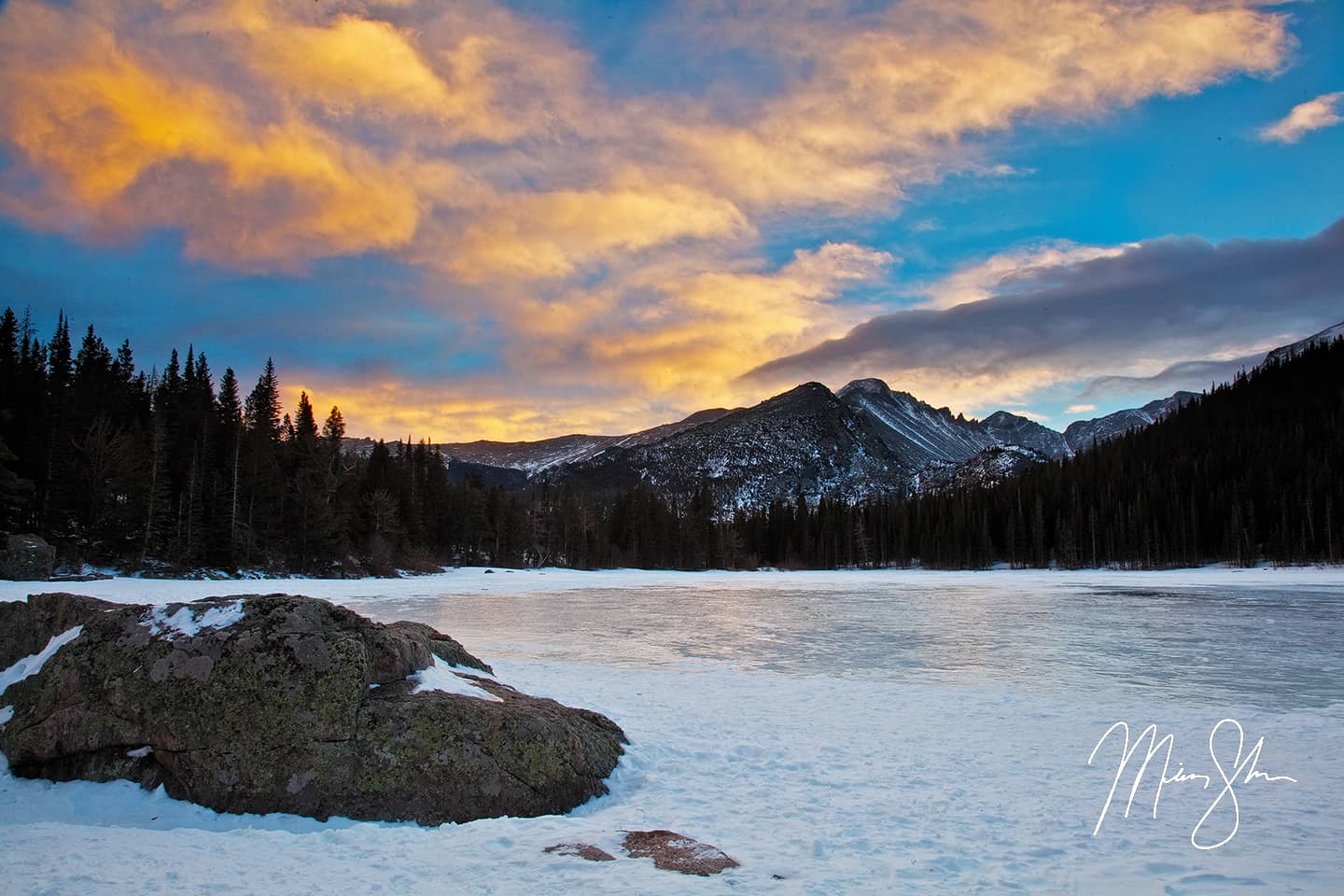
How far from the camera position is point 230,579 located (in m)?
50.7

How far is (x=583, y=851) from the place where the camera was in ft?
19.3

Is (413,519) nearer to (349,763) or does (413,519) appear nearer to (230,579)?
(230,579)

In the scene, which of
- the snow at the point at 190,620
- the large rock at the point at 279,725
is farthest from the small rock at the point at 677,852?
the snow at the point at 190,620

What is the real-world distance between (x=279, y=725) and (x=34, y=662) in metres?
3.77

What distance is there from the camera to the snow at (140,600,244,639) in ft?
25.3

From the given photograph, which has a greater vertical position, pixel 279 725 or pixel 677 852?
pixel 279 725

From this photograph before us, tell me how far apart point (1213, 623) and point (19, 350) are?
9942 centimetres

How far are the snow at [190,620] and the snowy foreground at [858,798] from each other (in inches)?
59.0

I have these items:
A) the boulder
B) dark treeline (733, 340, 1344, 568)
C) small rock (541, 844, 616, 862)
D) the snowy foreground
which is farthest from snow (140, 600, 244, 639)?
dark treeline (733, 340, 1344, 568)

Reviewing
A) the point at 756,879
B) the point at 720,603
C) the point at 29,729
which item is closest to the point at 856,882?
the point at 756,879

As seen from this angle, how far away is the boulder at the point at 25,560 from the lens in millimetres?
33375

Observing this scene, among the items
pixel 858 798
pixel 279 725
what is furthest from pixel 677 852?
pixel 279 725
